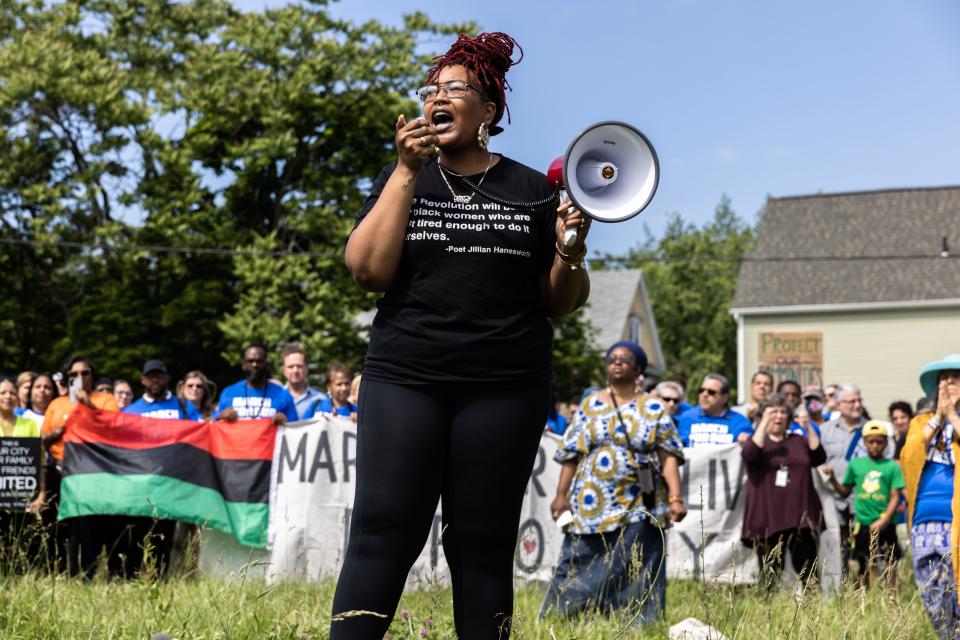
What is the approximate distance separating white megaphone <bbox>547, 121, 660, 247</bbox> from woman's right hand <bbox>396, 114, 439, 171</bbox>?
37 cm

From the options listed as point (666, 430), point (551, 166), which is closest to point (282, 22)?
point (666, 430)

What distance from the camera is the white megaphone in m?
3.06

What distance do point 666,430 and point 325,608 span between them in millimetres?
2400

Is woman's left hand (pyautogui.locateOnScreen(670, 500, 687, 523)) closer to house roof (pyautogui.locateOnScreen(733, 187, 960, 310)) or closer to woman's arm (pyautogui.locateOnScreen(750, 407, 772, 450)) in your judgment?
woman's arm (pyautogui.locateOnScreen(750, 407, 772, 450))

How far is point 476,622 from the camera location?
3139 millimetres

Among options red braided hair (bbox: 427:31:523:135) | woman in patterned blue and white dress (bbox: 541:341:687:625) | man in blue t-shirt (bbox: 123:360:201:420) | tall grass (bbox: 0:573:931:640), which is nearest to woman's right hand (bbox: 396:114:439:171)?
red braided hair (bbox: 427:31:523:135)

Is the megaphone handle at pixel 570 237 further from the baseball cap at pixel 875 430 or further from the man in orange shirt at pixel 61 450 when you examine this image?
the baseball cap at pixel 875 430

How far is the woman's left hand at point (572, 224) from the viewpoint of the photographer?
3.01 m

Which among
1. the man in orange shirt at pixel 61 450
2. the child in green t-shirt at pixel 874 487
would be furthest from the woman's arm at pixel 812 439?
the man in orange shirt at pixel 61 450

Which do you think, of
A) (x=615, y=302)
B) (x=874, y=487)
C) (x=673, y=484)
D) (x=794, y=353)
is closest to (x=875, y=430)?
(x=874, y=487)

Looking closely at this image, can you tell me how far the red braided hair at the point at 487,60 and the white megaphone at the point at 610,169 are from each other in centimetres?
Answer: 28

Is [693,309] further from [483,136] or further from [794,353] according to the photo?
[483,136]

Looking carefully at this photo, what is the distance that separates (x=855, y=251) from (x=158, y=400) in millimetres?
37709

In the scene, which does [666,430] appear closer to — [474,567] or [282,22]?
[474,567]
